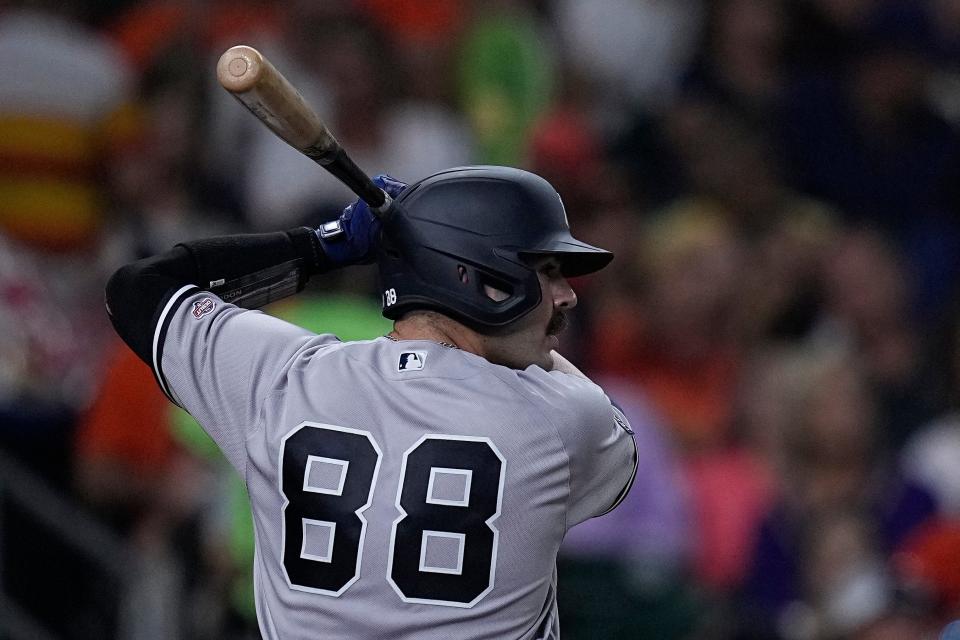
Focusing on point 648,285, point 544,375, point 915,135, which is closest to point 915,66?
point 915,135

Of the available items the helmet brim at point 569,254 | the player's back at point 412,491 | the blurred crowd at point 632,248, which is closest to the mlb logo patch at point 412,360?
the player's back at point 412,491

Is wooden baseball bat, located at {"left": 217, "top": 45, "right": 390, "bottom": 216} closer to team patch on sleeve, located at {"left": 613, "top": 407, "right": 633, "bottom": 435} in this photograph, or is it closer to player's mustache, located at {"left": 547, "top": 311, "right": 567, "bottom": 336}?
player's mustache, located at {"left": 547, "top": 311, "right": 567, "bottom": 336}

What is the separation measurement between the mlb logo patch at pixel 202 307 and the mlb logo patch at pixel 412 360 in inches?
15.5

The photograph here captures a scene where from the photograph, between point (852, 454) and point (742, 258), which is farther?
point (742, 258)

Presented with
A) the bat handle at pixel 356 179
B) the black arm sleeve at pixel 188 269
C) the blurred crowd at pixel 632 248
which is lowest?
the blurred crowd at pixel 632 248

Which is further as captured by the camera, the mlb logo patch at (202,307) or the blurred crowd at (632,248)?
the blurred crowd at (632,248)

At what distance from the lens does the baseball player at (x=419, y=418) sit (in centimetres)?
284

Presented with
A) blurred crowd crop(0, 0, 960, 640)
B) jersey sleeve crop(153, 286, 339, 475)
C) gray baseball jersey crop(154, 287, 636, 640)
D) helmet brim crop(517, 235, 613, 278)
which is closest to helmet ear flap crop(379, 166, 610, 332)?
helmet brim crop(517, 235, 613, 278)

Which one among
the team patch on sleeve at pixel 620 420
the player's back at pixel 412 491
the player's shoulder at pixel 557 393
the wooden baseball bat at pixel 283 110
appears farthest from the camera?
the team patch on sleeve at pixel 620 420

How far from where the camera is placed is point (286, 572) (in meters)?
2.93

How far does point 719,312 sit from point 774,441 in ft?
2.21

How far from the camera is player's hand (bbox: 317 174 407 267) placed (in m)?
3.25

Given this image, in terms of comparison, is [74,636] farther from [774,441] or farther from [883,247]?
[883,247]

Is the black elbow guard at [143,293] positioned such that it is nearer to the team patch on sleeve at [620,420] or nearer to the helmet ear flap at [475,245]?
the helmet ear flap at [475,245]
